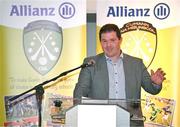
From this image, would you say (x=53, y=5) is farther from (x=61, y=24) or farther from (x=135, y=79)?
(x=135, y=79)

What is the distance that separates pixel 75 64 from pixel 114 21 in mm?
616

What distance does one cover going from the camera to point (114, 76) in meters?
3.54

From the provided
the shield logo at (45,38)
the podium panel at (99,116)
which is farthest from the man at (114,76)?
the podium panel at (99,116)

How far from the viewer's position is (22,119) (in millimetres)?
3525

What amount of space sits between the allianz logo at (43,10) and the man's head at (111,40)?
0.40 metres

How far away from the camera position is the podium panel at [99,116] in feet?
5.88

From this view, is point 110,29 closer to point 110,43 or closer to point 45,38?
point 110,43

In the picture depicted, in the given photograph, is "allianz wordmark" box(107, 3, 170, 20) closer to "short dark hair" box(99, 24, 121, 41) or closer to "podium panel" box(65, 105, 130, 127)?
"short dark hair" box(99, 24, 121, 41)

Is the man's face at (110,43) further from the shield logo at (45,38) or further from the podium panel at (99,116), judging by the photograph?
the podium panel at (99,116)

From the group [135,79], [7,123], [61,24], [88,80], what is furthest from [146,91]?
[7,123]

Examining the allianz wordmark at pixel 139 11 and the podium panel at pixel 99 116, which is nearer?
the podium panel at pixel 99 116

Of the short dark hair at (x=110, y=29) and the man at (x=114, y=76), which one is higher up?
the short dark hair at (x=110, y=29)

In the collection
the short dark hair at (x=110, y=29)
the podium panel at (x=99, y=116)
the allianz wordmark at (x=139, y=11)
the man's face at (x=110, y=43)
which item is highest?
the allianz wordmark at (x=139, y=11)

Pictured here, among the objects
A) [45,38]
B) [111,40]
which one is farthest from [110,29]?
[45,38]
